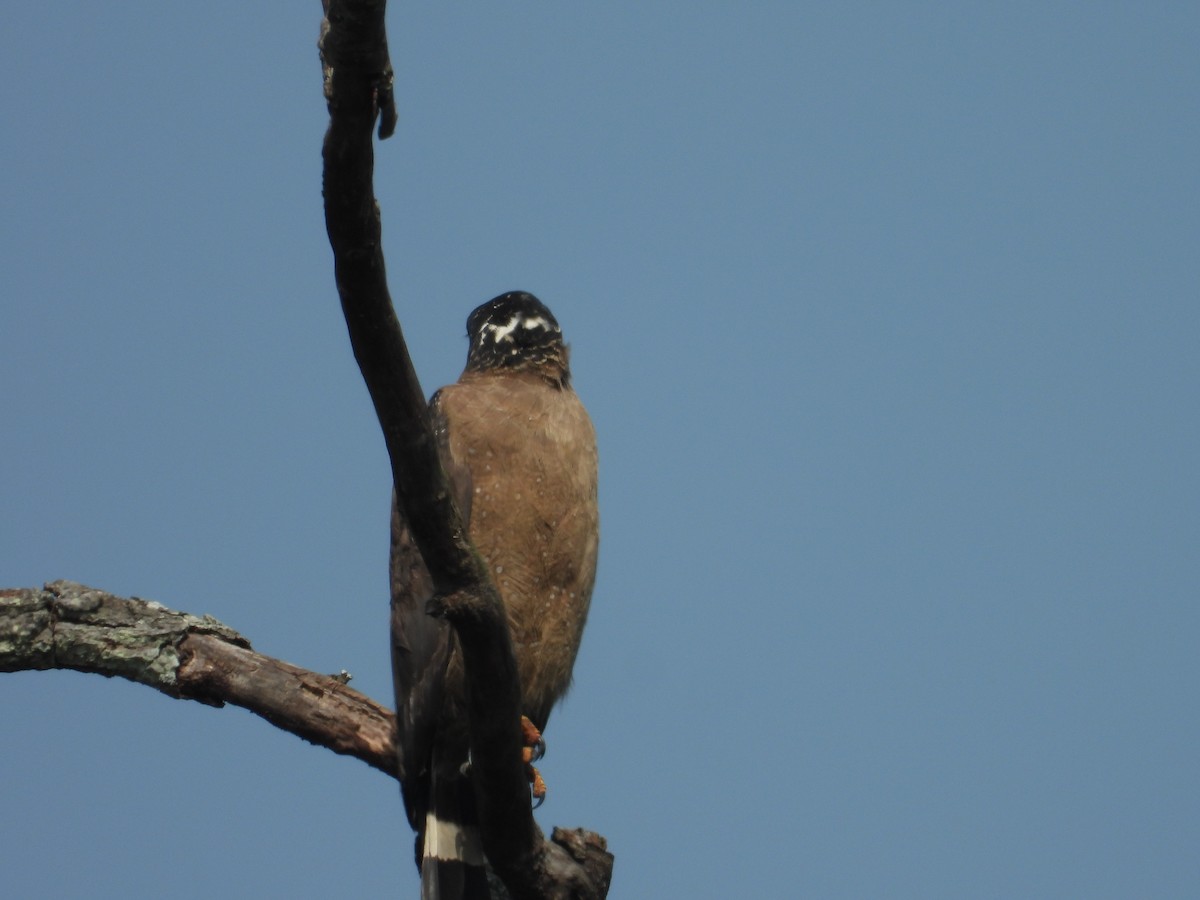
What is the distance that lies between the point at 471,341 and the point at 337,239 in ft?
11.2

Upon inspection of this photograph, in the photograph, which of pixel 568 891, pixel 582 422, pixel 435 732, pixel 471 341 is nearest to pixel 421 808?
pixel 435 732

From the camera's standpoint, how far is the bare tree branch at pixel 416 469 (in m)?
3.17

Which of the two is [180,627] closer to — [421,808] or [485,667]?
[421,808]

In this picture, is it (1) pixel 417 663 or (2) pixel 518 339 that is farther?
(2) pixel 518 339

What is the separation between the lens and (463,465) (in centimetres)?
586

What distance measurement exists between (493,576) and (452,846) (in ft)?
3.61

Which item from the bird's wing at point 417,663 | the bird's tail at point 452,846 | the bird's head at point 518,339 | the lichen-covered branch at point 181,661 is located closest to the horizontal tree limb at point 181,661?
the lichen-covered branch at point 181,661

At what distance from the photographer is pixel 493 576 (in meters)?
5.52

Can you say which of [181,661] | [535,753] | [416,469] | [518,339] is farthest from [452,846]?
[518,339]

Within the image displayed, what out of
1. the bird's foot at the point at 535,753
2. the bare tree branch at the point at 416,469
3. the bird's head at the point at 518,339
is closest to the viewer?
the bare tree branch at the point at 416,469

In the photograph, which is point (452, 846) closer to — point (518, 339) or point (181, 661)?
point (181, 661)

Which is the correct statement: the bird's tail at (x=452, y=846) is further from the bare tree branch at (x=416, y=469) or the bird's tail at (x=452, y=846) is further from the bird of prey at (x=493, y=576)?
the bare tree branch at (x=416, y=469)

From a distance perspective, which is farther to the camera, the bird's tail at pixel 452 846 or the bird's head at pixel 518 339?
the bird's head at pixel 518 339

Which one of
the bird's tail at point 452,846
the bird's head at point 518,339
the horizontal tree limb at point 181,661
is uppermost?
the bird's head at point 518,339
